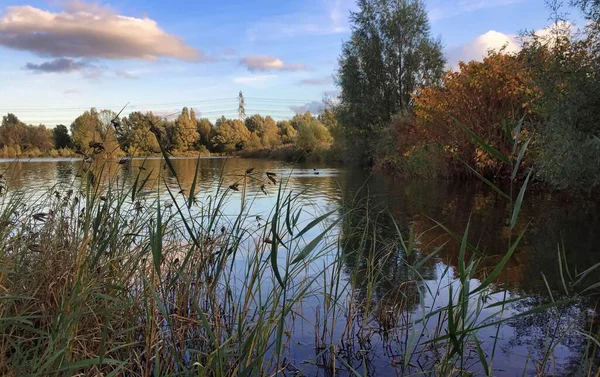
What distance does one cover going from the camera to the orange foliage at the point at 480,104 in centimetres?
1673

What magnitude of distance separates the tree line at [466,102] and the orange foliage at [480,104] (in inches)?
1.6

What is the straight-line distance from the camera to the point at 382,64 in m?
27.3

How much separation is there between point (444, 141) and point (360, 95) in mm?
9707

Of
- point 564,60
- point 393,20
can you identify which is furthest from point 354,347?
point 393,20

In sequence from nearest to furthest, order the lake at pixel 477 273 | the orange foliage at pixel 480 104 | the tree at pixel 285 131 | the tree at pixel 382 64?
the lake at pixel 477 273, the orange foliage at pixel 480 104, the tree at pixel 382 64, the tree at pixel 285 131

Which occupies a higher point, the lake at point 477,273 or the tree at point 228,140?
the tree at point 228,140

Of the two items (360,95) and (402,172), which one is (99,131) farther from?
(360,95)

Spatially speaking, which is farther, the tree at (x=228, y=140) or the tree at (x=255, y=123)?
the tree at (x=255, y=123)

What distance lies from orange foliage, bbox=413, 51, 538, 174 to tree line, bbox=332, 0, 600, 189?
41 mm

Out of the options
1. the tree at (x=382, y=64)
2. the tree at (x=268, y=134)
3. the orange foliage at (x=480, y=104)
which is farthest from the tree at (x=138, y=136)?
the tree at (x=268, y=134)

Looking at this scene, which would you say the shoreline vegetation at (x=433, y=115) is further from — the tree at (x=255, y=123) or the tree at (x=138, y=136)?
the tree at (x=255, y=123)

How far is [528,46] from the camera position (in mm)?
11289

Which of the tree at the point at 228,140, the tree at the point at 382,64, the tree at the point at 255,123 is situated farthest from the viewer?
the tree at the point at 255,123

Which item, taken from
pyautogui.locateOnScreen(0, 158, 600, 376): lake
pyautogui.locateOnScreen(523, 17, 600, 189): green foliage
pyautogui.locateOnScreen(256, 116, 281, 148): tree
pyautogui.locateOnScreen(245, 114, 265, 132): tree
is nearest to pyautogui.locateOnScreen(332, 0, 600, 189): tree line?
pyautogui.locateOnScreen(523, 17, 600, 189): green foliage
